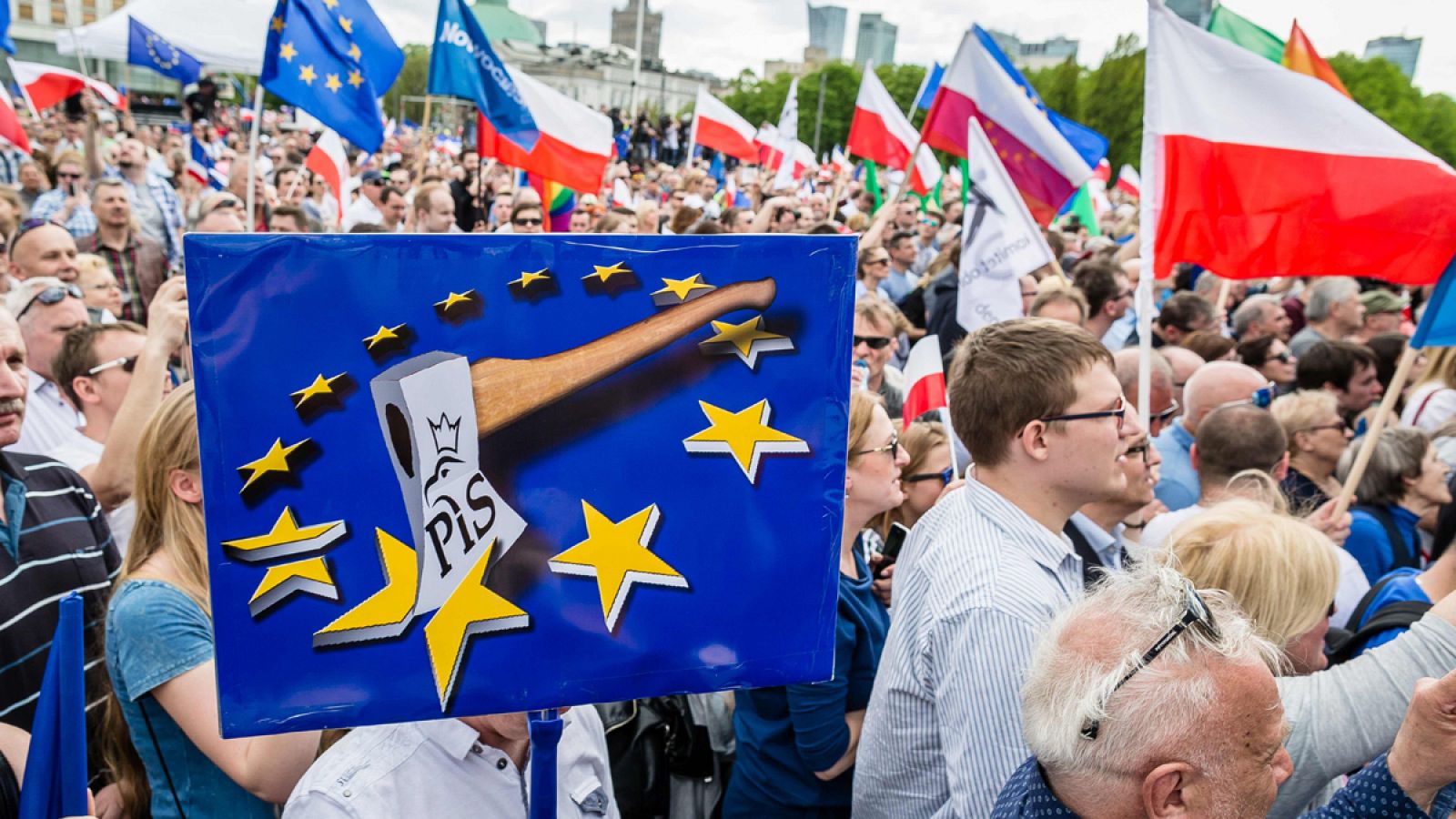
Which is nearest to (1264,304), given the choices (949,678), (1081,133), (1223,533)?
(1081,133)

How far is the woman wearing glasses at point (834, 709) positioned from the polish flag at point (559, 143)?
243 inches

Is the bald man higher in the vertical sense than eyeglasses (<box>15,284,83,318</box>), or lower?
lower

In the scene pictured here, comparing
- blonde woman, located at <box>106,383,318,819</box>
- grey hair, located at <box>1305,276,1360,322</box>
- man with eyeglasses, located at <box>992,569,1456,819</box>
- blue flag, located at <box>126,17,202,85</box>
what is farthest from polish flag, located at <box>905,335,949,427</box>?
blue flag, located at <box>126,17,202,85</box>

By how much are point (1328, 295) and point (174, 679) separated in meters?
8.73

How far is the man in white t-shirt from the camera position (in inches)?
143

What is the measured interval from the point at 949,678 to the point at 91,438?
3.44 meters

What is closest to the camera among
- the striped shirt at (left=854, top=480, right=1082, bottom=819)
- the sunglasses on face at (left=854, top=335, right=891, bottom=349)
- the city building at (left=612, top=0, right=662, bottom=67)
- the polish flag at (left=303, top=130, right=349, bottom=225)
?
the striped shirt at (left=854, top=480, right=1082, bottom=819)

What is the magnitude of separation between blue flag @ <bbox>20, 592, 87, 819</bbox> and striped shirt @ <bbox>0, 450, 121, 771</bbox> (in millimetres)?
1173

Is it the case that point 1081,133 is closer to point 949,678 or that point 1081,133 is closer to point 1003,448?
point 1003,448

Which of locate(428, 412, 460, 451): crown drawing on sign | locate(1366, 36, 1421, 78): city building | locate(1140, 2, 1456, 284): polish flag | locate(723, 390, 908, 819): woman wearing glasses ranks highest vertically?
locate(1366, 36, 1421, 78): city building

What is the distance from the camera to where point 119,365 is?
13.4 feet

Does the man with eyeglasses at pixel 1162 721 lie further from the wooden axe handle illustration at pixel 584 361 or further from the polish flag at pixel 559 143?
the polish flag at pixel 559 143

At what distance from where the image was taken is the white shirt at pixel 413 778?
1.96m

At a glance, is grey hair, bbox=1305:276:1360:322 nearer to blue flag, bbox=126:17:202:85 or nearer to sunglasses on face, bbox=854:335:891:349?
sunglasses on face, bbox=854:335:891:349
